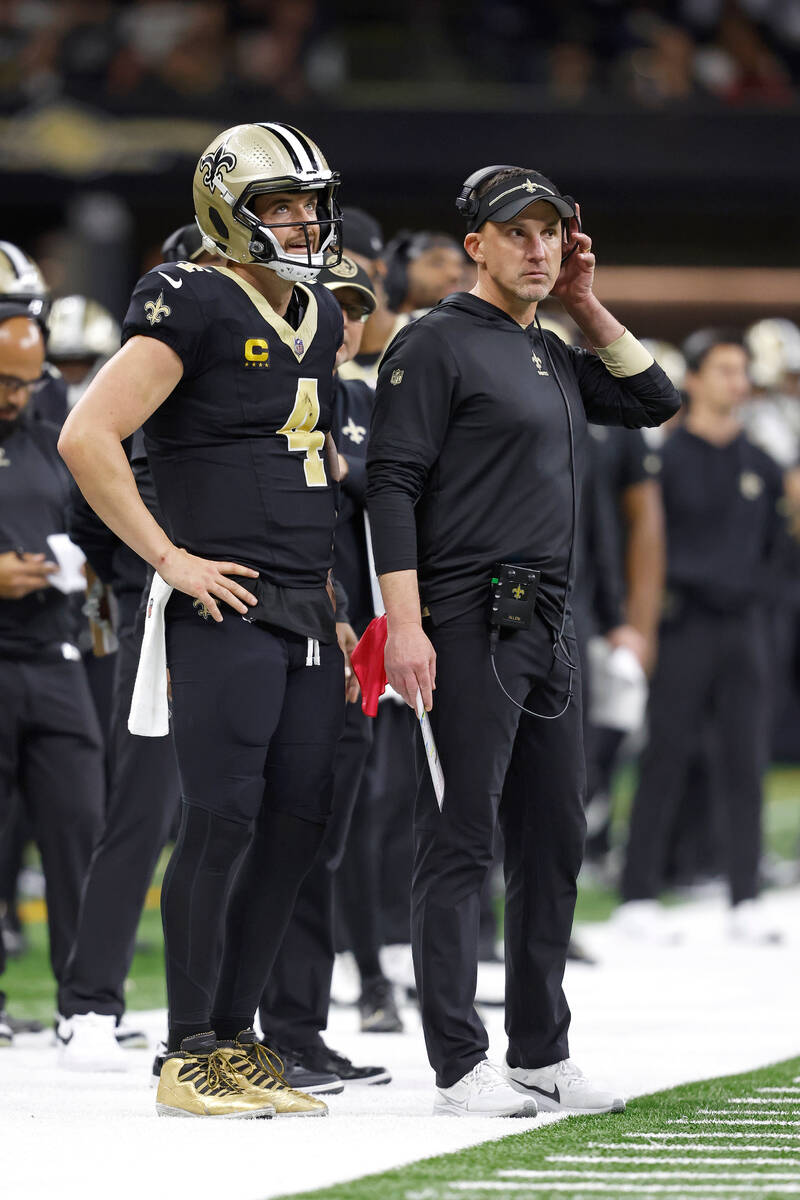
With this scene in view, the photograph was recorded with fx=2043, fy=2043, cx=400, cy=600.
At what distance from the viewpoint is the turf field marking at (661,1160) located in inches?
143

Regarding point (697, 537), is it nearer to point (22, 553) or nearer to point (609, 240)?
point (22, 553)

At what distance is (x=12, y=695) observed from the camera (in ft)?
17.7

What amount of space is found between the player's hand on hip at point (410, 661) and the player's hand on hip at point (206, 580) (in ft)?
1.02

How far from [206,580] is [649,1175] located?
1419mm

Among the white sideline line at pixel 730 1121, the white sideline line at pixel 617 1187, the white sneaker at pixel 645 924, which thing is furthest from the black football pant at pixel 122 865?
the white sneaker at pixel 645 924

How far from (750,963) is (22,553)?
3144mm

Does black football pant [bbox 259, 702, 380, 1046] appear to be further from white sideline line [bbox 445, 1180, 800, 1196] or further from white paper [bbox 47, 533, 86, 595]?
white sideline line [bbox 445, 1180, 800, 1196]

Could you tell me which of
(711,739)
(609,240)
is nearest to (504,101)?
(609,240)

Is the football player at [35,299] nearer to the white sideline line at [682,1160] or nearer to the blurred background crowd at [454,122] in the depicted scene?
the white sideline line at [682,1160]

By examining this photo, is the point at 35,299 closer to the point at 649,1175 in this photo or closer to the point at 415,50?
the point at 649,1175

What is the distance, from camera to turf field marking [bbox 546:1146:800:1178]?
3621mm

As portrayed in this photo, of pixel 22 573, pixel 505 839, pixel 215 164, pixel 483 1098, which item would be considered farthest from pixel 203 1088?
pixel 215 164

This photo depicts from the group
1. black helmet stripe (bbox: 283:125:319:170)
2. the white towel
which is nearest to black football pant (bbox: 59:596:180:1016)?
the white towel

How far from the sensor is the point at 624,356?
4473mm
